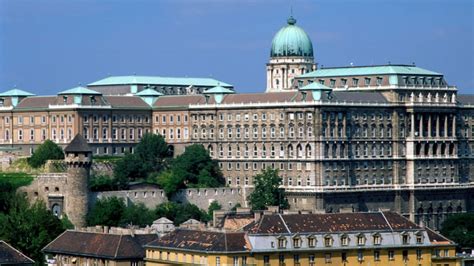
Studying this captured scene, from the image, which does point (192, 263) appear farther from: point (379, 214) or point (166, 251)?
point (379, 214)

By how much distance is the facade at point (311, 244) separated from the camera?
540ft

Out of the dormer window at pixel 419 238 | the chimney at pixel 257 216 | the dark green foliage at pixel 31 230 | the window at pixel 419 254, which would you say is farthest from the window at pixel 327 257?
the dark green foliage at pixel 31 230

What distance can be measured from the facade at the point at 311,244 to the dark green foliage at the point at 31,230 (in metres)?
18.7

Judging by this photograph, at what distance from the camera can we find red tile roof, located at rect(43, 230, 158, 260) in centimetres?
17325

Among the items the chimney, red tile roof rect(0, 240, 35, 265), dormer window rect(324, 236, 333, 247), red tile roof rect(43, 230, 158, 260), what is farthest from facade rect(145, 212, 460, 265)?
red tile roof rect(0, 240, 35, 265)

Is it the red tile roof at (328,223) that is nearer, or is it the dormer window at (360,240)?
the red tile roof at (328,223)

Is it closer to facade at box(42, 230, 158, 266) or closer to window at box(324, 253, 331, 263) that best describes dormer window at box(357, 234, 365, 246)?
window at box(324, 253, 331, 263)

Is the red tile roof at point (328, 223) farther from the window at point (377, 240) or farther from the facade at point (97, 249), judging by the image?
the facade at point (97, 249)

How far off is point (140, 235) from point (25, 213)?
2121cm

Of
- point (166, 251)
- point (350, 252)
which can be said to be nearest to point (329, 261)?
point (350, 252)

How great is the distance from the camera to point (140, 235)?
178 meters

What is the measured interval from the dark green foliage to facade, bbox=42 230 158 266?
7.92 ft

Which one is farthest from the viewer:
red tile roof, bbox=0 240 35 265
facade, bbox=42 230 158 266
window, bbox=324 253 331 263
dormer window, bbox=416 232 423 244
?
facade, bbox=42 230 158 266

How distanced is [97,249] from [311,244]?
19433 mm
